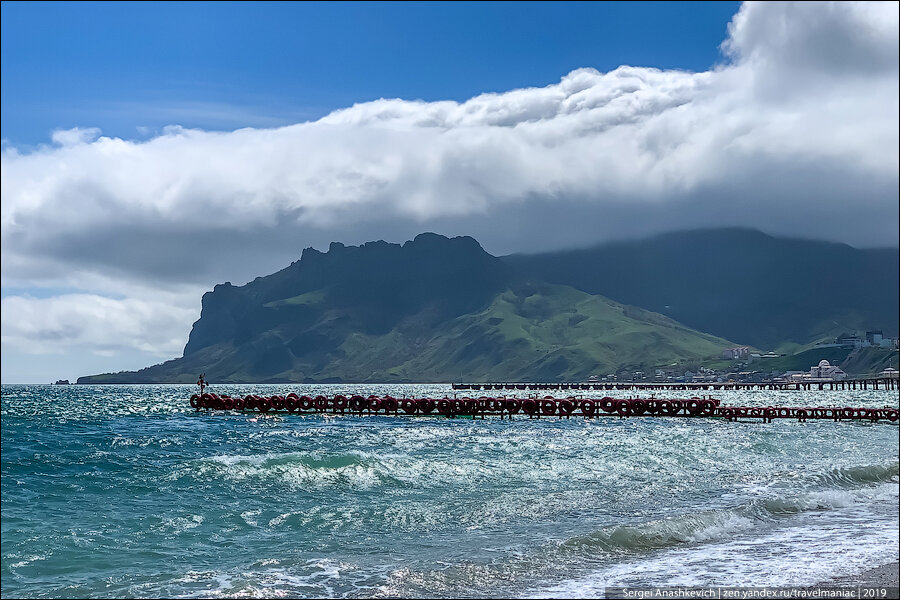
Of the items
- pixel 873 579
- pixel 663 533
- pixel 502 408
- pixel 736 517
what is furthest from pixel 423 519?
pixel 502 408

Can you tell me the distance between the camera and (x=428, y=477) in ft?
120

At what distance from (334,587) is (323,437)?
42.1 meters

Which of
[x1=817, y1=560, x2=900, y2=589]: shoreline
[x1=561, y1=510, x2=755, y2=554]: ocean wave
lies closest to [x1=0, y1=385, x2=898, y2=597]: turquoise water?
[x1=561, y1=510, x2=755, y2=554]: ocean wave

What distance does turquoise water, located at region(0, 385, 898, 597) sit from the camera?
62.2 feet

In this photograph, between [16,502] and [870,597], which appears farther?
[16,502]

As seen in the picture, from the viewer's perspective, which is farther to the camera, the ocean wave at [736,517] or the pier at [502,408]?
the pier at [502,408]

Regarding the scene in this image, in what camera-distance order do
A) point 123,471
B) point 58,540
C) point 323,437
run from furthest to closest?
point 323,437, point 123,471, point 58,540

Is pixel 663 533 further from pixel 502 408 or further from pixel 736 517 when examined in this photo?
pixel 502 408

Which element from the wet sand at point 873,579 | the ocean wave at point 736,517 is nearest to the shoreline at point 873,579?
the wet sand at point 873,579

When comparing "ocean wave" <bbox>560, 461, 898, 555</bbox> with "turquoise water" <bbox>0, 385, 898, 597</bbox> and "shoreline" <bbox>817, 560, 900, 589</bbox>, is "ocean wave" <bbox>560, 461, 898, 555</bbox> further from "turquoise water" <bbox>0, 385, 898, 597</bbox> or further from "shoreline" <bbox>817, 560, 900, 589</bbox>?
"shoreline" <bbox>817, 560, 900, 589</bbox>

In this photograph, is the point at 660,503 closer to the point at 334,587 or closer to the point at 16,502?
the point at 334,587

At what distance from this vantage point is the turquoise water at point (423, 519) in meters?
19.0

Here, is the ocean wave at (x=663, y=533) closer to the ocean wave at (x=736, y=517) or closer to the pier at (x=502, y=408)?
the ocean wave at (x=736, y=517)

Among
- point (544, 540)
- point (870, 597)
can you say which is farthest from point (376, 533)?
point (870, 597)
